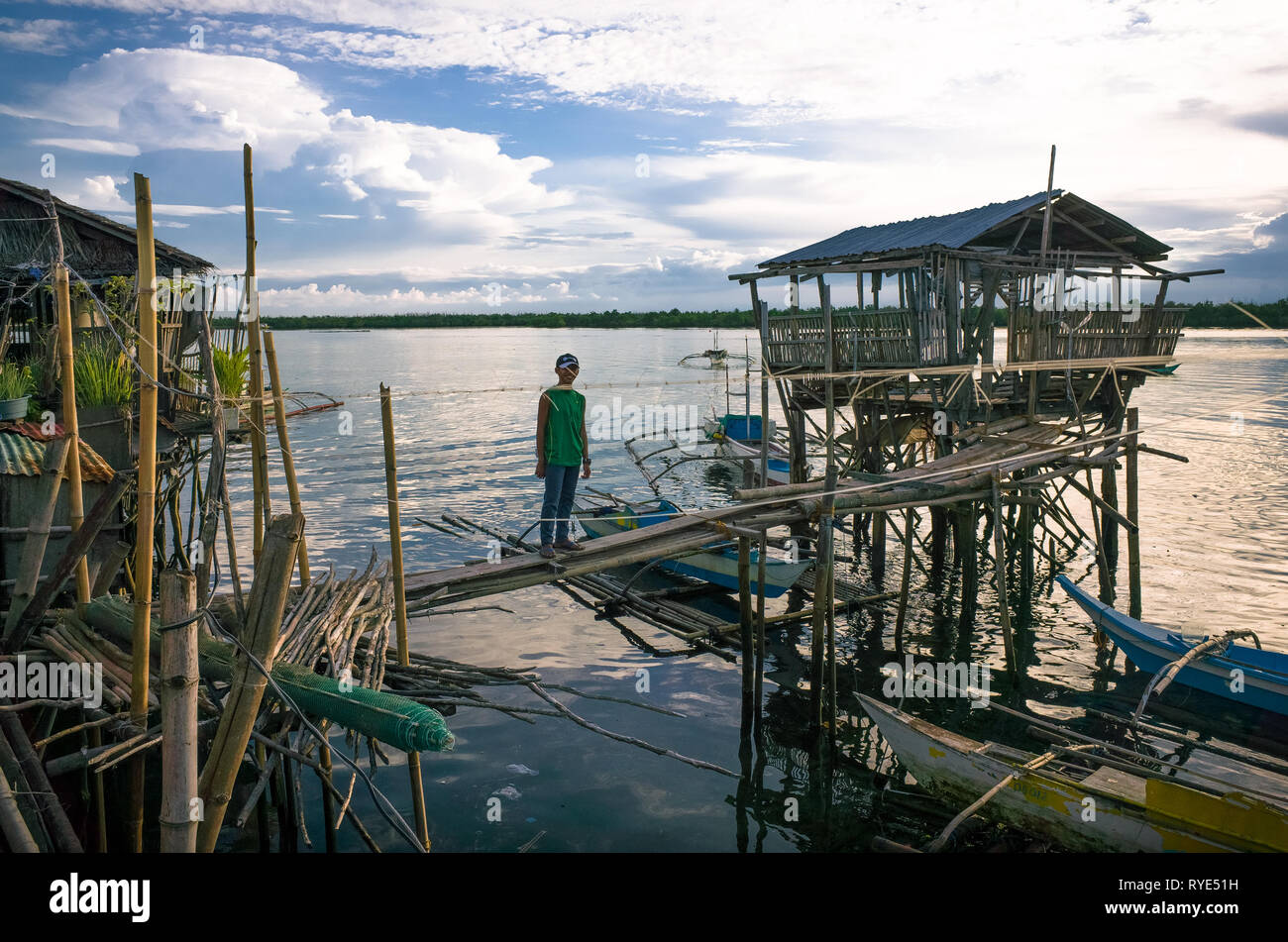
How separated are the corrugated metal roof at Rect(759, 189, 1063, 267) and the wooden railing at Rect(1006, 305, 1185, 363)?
5.68 ft

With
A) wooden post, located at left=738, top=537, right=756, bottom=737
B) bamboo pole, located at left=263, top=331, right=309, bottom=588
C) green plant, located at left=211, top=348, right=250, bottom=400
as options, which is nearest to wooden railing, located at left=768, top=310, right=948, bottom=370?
wooden post, located at left=738, top=537, right=756, bottom=737

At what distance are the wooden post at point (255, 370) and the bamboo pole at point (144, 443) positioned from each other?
1433mm

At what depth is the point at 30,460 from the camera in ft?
31.8

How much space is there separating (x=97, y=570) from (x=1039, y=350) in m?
13.7

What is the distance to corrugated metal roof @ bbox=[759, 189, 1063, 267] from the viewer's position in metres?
15.0

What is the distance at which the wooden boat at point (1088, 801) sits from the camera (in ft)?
22.2

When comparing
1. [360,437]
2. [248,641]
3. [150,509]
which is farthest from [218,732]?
[360,437]

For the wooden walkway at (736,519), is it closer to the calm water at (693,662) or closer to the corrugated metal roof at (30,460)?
the calm water at (693,662)

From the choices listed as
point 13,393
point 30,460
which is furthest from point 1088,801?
point 13,393

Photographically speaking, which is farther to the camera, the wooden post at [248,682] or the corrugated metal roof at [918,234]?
the corrugated metal roof at [918,234]

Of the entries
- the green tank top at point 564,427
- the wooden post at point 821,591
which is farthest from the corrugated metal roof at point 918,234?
the green tank top at point 564,427

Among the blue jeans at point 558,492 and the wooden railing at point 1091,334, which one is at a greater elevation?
the wooden railing at point 1091,334

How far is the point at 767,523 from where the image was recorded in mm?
10766
